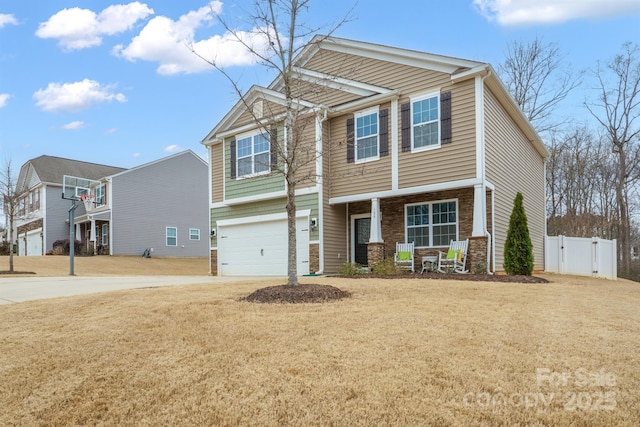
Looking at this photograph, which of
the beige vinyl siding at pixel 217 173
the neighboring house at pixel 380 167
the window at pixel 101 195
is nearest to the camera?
the neighboring house at pixel 380 167

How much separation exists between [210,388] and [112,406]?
2.32ft

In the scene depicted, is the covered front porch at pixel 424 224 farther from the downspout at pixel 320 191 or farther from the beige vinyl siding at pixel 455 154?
the downspout at pixel 320 191

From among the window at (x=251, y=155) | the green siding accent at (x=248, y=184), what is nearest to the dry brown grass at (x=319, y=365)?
the green siding accent at (x=248, y=184)

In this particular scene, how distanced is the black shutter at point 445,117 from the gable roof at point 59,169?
1079 inches

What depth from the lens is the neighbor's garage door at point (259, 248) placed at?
47.8 feet

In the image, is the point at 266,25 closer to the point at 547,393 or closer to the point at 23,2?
the point at 547,393

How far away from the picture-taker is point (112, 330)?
16.5 ft

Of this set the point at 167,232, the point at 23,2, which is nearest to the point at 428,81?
the point at 23,2

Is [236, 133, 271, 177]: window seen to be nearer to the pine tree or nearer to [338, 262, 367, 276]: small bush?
[338, 262, 367, 276]: small bush

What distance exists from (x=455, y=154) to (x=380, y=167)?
230 cm

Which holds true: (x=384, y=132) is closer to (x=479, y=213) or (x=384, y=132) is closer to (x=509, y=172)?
(x=479, y=213)

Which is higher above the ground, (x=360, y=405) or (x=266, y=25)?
(x=266, y=25)

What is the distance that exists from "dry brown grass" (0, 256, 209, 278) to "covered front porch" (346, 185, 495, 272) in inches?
336

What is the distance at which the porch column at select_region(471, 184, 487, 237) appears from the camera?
1155cm
